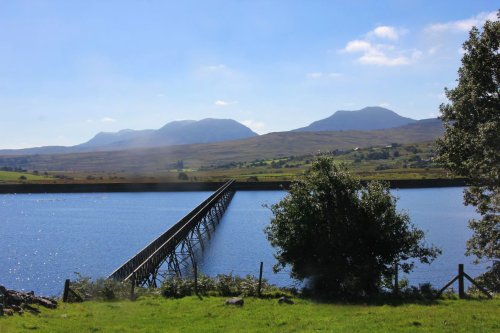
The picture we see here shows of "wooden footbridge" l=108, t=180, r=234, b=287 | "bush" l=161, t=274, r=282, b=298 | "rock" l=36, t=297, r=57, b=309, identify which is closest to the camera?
"rock" l=36, t=297, r=57, b=309

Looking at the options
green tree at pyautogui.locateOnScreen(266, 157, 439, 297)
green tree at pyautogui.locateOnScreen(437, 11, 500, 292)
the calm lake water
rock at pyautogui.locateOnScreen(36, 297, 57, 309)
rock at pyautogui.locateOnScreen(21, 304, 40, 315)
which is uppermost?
green tree at pyautogui.locateOnScreen(437, 11, 500, 292)

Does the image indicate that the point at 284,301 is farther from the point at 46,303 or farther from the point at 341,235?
the point at 46,303

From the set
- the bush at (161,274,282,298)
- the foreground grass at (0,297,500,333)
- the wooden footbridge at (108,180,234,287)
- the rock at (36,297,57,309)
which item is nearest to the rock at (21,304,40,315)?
the foreground grass at (0,297,500,333)

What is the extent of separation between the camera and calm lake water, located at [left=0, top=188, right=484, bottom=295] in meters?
45.3

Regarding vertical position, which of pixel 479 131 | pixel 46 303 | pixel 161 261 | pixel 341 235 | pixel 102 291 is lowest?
pixel 161 261

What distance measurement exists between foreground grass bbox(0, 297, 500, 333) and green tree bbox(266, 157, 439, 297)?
4027 mm

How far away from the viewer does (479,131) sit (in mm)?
25359

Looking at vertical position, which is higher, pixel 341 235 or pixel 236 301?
pixel 341 235

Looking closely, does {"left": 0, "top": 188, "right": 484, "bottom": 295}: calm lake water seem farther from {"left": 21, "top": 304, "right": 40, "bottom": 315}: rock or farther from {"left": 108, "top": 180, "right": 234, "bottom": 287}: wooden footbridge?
{"left": 21, "top": 304, "right": 40, "bottom": 315}: rock

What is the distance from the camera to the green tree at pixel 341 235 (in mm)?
25438

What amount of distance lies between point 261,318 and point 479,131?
49.3 feet

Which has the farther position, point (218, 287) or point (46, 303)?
point (218, 287)

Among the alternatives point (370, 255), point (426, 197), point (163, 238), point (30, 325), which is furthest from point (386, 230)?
point (426, 197)

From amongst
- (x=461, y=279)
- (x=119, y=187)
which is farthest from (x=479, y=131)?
(x=119, y=187)
